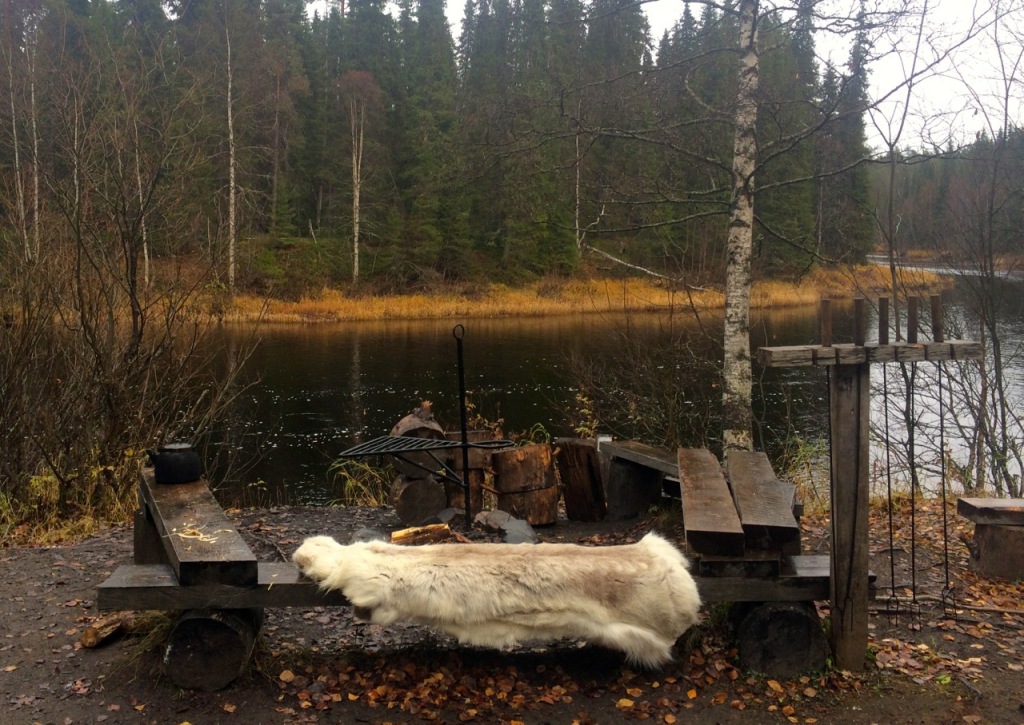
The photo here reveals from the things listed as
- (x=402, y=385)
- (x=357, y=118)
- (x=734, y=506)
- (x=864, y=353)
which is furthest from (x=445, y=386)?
(x=357, y=118)

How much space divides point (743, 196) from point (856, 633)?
4.15 meters

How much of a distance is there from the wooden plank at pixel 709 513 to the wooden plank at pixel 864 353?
721 mm

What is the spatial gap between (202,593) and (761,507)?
249 centimetres

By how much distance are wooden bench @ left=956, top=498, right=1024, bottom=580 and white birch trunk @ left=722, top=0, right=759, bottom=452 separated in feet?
7.26

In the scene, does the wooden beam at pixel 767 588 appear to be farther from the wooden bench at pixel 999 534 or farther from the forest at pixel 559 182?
the forest at pixel 559 182

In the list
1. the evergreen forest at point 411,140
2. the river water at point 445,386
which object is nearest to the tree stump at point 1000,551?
the evergreen forest at point 411,140

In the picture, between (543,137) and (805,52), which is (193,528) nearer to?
(543,137)

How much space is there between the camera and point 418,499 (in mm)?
6527

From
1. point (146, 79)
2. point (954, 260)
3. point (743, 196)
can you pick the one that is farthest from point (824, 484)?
point (146, 79)

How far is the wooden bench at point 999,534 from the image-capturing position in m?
5.21

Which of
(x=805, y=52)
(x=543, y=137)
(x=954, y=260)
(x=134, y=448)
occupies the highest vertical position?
(x=805, y=52)

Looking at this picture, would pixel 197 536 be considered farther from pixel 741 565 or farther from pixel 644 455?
pixel 644 455

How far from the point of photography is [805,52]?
7.49 meters

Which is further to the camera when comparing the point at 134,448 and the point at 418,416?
the point at 134,448
